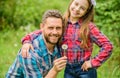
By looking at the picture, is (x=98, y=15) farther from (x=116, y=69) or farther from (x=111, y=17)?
(x=116, y=69)

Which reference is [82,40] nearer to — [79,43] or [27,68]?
[79,43]

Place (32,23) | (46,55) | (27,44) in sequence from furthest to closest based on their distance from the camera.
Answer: (32,23)
(27,44)
(46,55)

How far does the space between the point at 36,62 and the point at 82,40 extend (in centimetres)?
61

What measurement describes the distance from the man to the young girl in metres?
0.14

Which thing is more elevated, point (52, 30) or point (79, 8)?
point (79, 8)

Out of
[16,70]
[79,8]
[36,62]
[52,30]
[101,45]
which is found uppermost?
[79,8]

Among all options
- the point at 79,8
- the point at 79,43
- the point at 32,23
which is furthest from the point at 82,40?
the point at 32,23

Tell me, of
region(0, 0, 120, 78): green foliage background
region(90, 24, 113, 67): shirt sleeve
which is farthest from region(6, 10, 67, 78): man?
region(0, 0, 120, 78): green foliage background

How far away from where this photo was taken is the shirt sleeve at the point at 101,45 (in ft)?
15.7

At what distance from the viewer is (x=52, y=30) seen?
4.67m

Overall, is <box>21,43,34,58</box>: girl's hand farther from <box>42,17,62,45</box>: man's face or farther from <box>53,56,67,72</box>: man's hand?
<box>53,56,67,72</box>: man's hand

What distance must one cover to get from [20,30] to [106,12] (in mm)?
2611

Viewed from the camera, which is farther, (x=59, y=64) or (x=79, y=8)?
(x=79, y=8)

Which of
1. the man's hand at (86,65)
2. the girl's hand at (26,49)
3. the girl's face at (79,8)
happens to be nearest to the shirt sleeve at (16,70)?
the girl's hand at (26,49)
